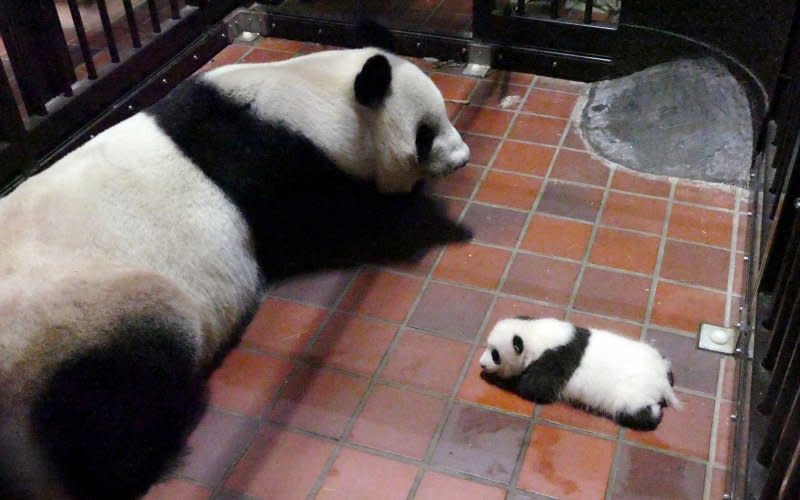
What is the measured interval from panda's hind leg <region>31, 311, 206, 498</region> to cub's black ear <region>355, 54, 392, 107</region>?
1006 mm

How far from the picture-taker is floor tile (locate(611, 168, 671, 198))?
3209 mm

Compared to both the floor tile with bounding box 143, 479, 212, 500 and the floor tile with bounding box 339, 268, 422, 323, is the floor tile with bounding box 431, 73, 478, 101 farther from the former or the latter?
the floor tile with bounding box 143, 479, 212, 500

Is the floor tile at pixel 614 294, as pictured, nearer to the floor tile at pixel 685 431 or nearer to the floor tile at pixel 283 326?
the floor tile at pixel 685 431

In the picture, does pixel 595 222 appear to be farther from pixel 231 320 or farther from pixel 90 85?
pixel 90 85

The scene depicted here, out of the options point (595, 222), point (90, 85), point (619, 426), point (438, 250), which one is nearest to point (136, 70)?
point (90, 85)

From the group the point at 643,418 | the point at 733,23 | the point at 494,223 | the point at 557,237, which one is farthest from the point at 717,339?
the point at 733,23

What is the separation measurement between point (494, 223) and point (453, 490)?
1263 mm

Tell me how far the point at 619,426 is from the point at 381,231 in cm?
127

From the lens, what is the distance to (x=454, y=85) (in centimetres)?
399

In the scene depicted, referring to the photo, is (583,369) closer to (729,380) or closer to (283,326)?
(729,380)

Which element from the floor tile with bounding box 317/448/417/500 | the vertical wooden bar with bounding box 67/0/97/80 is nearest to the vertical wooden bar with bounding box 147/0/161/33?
the vertical wooden bar with bounding box 67/0/97/80

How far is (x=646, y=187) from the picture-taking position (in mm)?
3234

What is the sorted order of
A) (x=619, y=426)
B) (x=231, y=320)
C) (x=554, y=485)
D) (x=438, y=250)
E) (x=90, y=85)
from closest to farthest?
1. (x=554, y=485)
2. (x=619, y=426)
3. (x=231, y=320)
4. (x=438, y=250)
5. (x=90, y=85)

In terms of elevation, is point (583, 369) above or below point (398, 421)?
above
